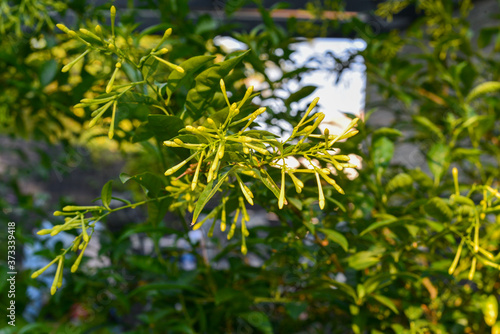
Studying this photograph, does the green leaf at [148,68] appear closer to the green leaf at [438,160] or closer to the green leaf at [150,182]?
the green leaf at [150,182]

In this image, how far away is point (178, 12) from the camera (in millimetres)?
655

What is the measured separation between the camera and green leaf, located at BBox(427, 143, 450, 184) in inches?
22.3

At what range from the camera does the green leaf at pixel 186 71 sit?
13.8 inches

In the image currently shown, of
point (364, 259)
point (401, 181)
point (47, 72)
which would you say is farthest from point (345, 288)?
point (47, 72)

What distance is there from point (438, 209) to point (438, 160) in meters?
0.14

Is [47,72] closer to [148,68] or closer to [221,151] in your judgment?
[148,68]

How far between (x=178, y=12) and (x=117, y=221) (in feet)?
3.36

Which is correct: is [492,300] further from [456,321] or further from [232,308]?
[232,308]

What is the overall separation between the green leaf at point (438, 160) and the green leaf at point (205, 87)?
1.09 ft

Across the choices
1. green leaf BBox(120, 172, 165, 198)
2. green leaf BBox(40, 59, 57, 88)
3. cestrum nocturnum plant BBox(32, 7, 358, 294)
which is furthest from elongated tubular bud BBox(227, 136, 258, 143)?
green leaf BBox(40, 59, 57, 88)

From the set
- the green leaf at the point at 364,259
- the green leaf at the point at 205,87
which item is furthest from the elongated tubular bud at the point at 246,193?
the green leaf at the point at 364,259

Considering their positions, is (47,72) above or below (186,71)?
below

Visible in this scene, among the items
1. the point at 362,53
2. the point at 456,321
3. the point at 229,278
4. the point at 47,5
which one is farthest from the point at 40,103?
the point at 456,321

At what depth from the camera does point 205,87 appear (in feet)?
1.22
